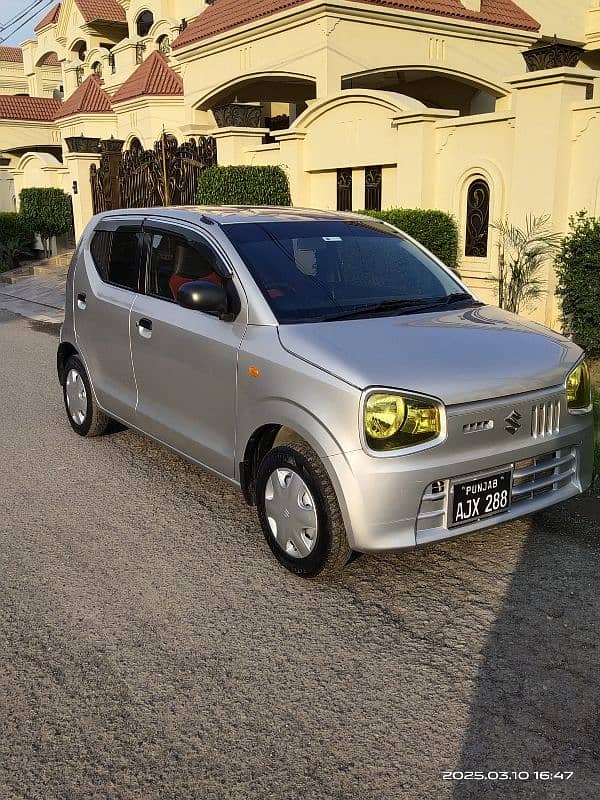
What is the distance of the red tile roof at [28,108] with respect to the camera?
1358 inches

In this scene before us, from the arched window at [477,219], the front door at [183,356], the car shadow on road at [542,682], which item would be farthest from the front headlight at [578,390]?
the arched window at [477,219]

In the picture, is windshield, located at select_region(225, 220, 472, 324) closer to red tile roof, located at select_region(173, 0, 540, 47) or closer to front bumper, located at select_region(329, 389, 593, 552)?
front bumper, located at select_region(329, 389, 593, 552)

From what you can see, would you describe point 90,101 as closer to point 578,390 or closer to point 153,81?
point 153,81

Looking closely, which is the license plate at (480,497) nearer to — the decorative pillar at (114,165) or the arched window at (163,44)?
the decorative pillar at (114,165)

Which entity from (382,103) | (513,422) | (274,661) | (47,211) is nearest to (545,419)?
(513,422)

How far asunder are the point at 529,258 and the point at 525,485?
683 centimetres

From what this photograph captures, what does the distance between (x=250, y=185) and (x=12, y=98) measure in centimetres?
2429

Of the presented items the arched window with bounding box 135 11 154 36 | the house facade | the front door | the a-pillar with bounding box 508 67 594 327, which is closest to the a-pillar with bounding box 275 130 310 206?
the house facade

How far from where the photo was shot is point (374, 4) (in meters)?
16.8

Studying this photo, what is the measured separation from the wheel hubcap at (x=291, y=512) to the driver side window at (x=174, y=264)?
1.30 meters

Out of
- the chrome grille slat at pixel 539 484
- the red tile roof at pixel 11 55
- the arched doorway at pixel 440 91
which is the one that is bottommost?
the chrome grille slat at pixel 539 484

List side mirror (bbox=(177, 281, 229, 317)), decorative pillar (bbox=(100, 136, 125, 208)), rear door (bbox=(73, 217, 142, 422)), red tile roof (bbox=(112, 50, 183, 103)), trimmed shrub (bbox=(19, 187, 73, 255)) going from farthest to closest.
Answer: red tile roof (bbox=(112, 50, 183, 103)), trimmed shrub (bbox=(19, 187, 73, 255)), decorative pillar (bbox=(100, 136, 125, 208)), rear door (bbox=(73, 217, 142, 422)), side mirror (bbox=(177, 281, 229, 317))

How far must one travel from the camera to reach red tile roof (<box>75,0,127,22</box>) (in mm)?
35531

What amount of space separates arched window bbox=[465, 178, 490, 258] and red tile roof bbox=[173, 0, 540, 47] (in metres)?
7.21
